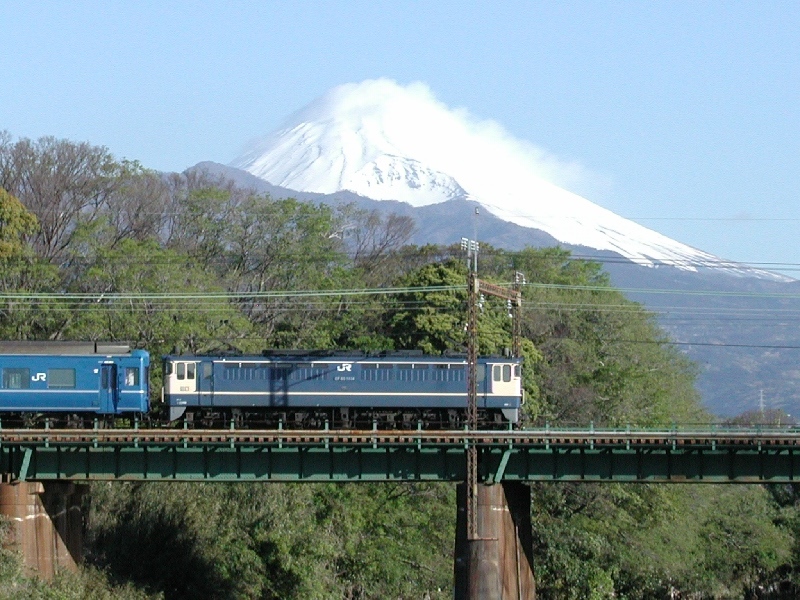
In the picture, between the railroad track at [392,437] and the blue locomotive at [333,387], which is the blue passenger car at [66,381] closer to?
the blue locomotive at [333,387]

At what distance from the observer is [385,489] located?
83250mm

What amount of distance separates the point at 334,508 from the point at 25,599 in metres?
25.3

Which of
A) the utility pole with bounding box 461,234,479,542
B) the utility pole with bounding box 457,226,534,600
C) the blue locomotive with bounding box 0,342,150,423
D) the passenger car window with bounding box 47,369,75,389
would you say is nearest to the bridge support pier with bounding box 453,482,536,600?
the utility pole with bounding box 457,226,534,600

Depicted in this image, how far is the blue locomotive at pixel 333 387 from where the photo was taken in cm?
7031

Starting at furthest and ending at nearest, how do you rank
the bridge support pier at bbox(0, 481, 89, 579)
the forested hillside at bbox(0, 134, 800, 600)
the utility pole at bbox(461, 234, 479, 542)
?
1. the forested hillside at bbox(0, 134, 800, 600)
2. the bridge support pier at bbox(0, 481, 89, 579)
3. the utility pole at bbox(461, 234, 479, 542)

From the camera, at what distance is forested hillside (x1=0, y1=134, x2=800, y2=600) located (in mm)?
72500

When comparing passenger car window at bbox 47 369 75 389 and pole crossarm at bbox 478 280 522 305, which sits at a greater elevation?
pole crossarm at bbox 478 280 522 305

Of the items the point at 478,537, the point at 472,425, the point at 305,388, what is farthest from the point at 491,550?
the point at 305,388

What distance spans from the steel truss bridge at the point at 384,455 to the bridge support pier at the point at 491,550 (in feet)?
3.75

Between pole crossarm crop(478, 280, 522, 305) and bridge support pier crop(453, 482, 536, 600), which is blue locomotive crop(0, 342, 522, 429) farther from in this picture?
bridge support pier crop(453, 482, 536, 600)

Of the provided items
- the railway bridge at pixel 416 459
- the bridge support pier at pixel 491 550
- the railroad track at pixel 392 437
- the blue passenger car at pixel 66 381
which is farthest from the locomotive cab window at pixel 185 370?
the bridge support pier at pixel 491 550

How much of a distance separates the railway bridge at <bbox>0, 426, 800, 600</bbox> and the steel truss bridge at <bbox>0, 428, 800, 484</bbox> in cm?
4

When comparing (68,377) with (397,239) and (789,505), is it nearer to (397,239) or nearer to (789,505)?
(789,505)

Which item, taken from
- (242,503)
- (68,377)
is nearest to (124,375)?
(68,377)
